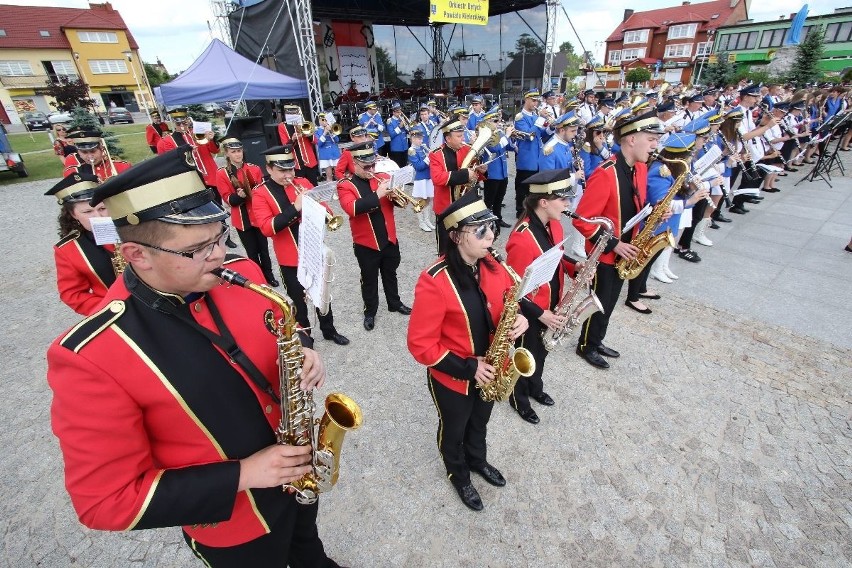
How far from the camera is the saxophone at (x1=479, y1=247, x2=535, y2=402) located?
117 inches

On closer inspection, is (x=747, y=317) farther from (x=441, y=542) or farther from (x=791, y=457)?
(x=441, y=542)

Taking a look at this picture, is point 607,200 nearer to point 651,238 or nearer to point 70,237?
point 651,238

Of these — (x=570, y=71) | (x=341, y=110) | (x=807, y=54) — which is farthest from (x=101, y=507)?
(x=570, y=71)

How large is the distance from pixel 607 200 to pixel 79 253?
5.21 meters

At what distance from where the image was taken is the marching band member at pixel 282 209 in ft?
16.3

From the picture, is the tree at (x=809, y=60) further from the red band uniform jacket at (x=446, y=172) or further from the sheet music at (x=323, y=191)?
the sheet music at (x=323, y=191)

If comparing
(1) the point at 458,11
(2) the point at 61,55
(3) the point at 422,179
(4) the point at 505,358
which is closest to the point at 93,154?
(3) the point at 422,179

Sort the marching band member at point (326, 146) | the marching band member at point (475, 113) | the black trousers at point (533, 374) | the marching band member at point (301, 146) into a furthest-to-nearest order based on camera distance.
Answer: the marching band member at point (326, 146) < the marching band member at point (475, 113) < the marching band member at point (301, 146) < the black trousers at point (533, 374)

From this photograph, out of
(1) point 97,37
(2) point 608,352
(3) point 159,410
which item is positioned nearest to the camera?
(3) point 159,410

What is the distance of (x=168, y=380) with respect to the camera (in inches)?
63.7

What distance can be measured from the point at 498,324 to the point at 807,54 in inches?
1560

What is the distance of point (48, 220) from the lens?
11.3 m

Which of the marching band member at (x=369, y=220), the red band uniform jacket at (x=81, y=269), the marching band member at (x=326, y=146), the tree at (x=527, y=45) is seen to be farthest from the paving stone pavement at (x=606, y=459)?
the tree at (x=527, y=45)

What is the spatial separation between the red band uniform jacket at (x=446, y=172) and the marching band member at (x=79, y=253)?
4.77 m
